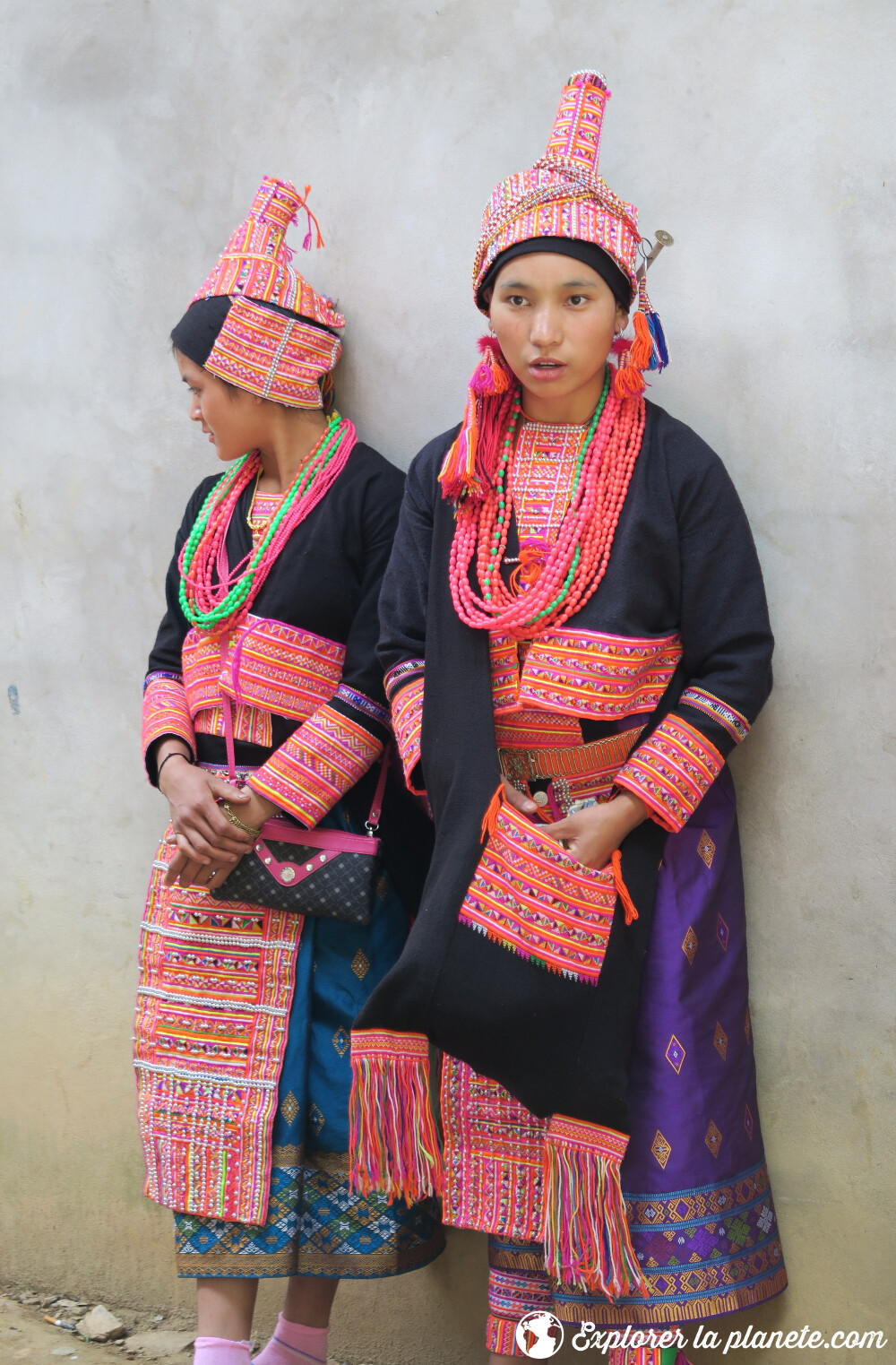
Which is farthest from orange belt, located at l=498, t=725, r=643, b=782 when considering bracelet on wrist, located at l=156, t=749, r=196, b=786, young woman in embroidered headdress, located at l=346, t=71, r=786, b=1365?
bracelet on wrist, located at l=156, t=749, r=196, b=786

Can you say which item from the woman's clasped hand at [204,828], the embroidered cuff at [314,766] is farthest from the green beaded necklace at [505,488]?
the woman's clasped hand at [204,828]

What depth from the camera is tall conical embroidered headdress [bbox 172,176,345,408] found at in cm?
261

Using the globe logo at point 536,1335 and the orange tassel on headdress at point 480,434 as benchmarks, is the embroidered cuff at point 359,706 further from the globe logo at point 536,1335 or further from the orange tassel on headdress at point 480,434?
the globe logo at point 536,1335

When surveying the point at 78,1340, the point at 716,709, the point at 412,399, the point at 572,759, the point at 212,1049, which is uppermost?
the point at 412,399

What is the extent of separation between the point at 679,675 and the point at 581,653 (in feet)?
0.71

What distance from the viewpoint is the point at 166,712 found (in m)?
2.69

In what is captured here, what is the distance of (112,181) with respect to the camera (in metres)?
3.14

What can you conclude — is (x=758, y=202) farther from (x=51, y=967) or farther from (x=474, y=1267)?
(x=51, y=967)

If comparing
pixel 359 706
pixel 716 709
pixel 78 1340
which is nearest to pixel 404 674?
pixel 359 706

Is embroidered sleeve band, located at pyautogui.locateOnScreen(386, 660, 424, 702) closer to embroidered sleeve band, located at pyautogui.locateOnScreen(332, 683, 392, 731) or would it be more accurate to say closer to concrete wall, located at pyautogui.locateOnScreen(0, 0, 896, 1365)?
embroidered sleeve band, located at pyautogui.locateOnScreen(332, 683, 392, 731)

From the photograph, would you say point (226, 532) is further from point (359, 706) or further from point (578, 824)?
point (578, 824)

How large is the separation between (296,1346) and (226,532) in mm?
1688

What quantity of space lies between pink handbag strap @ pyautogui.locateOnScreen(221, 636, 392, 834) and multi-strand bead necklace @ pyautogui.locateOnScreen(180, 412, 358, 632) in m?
0.08

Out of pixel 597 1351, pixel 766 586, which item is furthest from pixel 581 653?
pixel 597 1351
